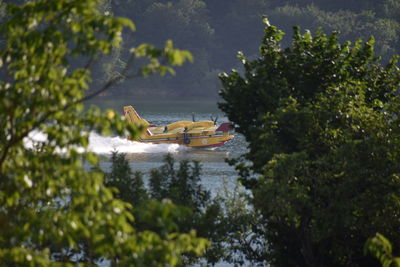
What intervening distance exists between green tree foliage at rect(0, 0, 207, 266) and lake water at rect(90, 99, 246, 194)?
25.5 m

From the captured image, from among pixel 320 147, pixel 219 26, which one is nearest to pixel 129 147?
pixel 320 147

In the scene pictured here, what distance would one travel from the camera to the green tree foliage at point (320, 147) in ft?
59.5

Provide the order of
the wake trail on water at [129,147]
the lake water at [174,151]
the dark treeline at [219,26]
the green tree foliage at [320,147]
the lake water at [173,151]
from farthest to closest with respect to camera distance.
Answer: the dark treeline at [219,26], the wake trail on water at [129,147], the lake water at [173,151], the lake water at [174,151], the green tree foliage at [320,147]

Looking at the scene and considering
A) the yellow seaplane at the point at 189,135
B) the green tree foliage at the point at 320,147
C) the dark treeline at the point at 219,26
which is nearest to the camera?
the green tree foliage at the point at 320,147

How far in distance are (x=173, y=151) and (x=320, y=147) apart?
4815 centimetres

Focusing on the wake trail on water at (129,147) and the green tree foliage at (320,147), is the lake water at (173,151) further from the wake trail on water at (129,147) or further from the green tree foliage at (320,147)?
the green tree foliage at (320,147)

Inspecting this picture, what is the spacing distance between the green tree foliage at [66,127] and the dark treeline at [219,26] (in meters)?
110

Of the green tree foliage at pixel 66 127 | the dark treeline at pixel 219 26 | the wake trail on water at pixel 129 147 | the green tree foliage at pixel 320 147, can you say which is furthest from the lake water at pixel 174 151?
the dark treeline at pixel 219 26

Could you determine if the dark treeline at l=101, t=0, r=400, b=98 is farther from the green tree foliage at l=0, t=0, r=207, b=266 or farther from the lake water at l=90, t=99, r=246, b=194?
the green tree foliage at l=0, t=0, r=207, b=266

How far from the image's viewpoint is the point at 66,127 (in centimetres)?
880

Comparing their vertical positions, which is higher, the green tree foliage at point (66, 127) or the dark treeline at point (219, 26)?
the dark treeline at point (219, 26)

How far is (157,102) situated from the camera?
116938 millimetres

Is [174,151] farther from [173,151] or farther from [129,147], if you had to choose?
[129,147]

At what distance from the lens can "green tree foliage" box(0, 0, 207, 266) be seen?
8.58m
